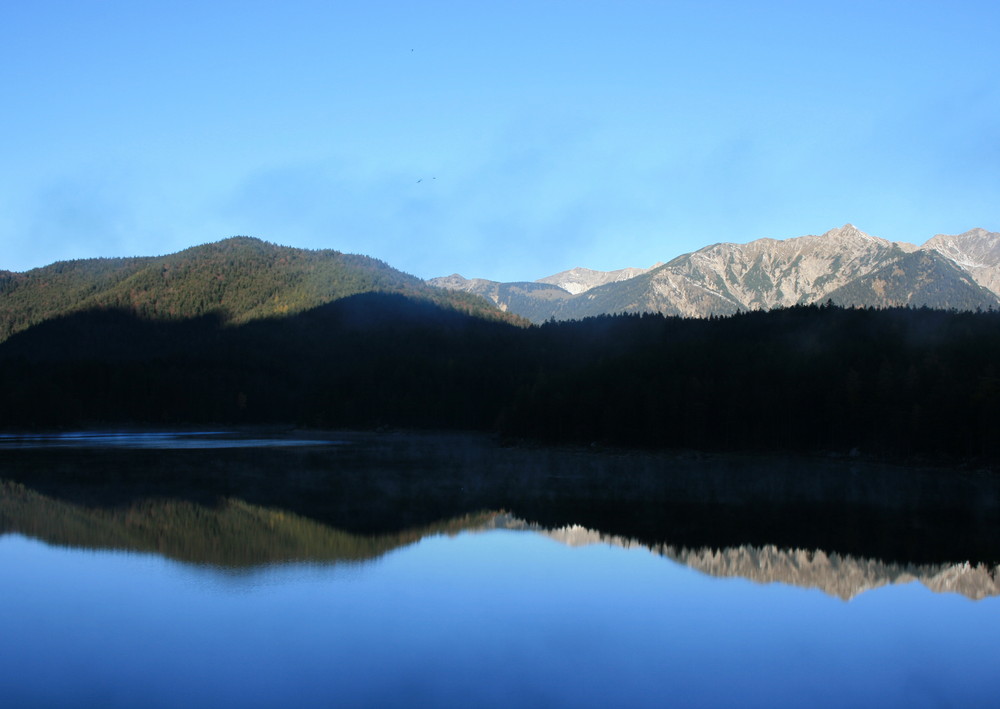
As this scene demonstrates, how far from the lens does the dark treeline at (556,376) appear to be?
210 feet

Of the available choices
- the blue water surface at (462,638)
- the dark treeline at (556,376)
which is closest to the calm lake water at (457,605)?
the blue water surface at (462,638)

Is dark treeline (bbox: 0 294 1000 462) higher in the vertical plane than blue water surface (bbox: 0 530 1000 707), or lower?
higher

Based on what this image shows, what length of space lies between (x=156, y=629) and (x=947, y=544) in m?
23.8

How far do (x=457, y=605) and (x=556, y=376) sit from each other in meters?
71.5

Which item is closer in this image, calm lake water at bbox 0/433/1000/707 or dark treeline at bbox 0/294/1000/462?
calm lake water at bbox 0/433/1000/707

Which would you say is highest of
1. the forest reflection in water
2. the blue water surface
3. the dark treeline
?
the dark treeline

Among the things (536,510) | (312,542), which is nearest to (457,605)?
(312,542)

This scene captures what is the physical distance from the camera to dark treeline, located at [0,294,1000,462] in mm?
64000

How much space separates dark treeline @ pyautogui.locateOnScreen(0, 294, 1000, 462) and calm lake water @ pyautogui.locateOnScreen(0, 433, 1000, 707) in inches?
997

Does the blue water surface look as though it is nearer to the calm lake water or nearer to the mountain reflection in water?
the calm lake water

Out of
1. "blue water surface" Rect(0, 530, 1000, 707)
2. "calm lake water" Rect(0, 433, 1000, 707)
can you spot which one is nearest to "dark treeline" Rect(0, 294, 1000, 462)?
"calm lake water" Rect(0, 433, 1000, 707)

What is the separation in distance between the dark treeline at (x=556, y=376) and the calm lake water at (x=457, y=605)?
83.1 ft

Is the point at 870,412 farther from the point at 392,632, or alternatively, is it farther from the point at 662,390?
the point at 392,632

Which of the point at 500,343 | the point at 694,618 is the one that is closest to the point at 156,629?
the point at 694,618
